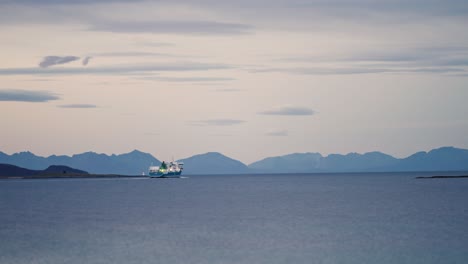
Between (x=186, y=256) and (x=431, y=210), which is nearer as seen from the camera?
(x=186, y=256)

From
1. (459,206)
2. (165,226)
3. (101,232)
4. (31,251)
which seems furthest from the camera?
(459,206)

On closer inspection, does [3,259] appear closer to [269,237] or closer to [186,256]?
[186,256]

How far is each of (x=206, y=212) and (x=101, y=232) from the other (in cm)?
2551

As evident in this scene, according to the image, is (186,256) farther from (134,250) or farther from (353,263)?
(353,263)

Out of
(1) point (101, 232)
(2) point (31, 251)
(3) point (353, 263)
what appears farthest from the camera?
(1) point (101, 232)

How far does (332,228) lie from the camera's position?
61188 mm

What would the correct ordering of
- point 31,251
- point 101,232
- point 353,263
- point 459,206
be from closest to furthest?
1. point 353,263
2. point 31,251
3. point 101,232
4. point 459,206

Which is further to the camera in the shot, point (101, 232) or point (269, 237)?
point (101, 232)

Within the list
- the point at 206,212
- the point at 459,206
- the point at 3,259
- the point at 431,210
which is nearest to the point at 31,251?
the point at 3,259

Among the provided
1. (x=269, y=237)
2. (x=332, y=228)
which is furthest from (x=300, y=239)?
(x=332, y=228)

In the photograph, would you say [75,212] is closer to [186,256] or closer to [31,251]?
[31,251]

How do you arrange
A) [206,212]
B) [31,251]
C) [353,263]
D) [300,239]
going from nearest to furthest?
[353,263], [31,251], [300,239], [206,212]

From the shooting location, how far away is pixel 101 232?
58375 mm

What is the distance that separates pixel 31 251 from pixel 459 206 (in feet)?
200
